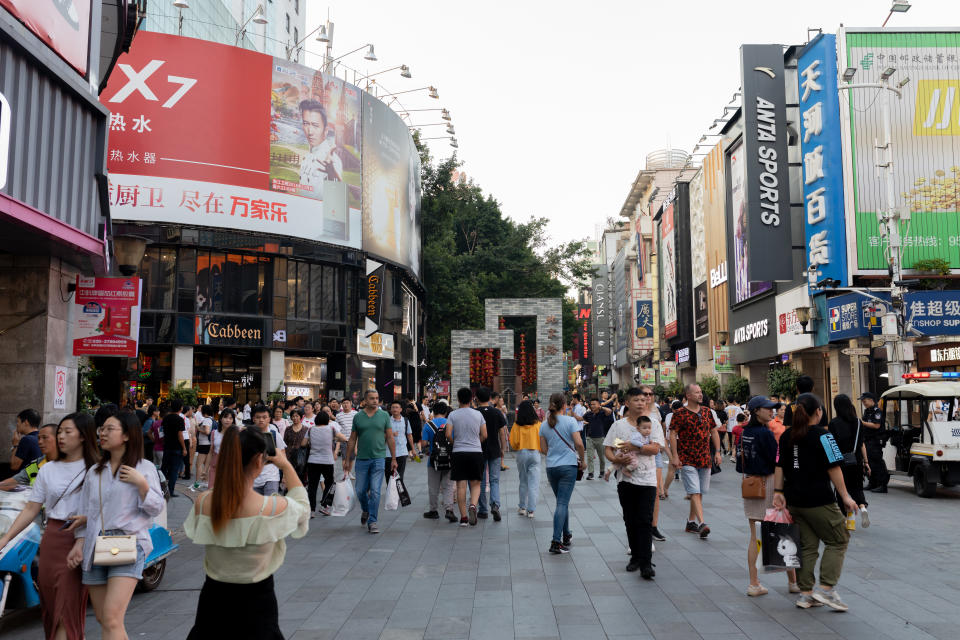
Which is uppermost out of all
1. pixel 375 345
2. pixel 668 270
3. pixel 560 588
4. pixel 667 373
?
pixel 668 270

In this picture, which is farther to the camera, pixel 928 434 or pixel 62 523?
pixel 928 434

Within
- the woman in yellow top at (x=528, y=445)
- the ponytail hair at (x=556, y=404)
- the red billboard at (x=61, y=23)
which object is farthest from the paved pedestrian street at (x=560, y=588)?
the red billboard at (x=61, y=23)

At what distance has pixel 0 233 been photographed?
31.6ft

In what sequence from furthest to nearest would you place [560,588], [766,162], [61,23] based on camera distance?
1. [766,162]
2. [61,23]
3. [560,588]

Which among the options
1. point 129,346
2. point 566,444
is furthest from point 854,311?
point 129,346

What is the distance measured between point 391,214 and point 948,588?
1453 inches

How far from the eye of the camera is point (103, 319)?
12.0 meters

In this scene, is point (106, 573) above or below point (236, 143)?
below

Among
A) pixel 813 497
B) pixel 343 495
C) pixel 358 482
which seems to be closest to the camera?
pixel 813 497

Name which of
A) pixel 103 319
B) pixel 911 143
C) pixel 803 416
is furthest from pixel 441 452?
pixel 911 143

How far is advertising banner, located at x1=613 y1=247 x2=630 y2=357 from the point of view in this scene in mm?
80062

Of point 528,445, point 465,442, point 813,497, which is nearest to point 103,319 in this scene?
point 465,442

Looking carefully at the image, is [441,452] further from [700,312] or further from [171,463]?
[700,312]

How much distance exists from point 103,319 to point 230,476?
9.36 meters
